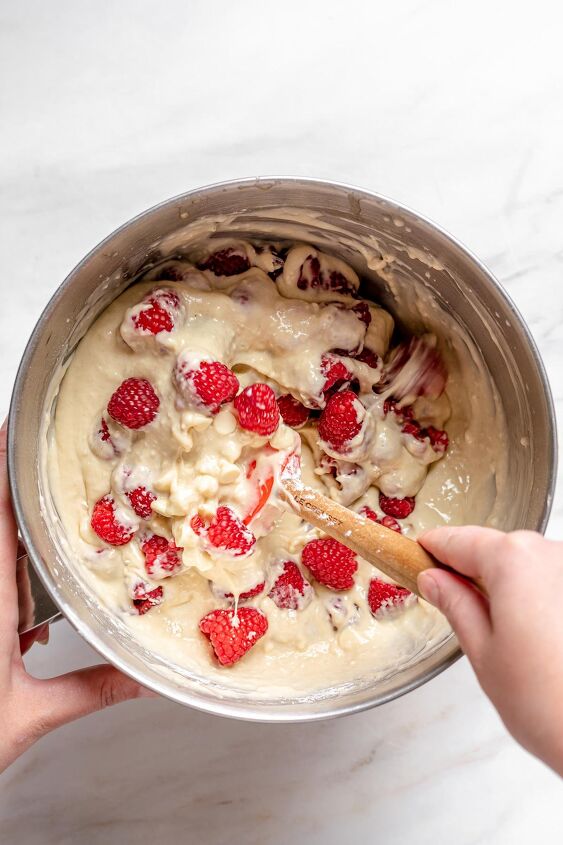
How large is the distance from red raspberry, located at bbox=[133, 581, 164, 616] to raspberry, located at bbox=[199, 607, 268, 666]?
10cm

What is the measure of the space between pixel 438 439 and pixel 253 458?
1.22 ft

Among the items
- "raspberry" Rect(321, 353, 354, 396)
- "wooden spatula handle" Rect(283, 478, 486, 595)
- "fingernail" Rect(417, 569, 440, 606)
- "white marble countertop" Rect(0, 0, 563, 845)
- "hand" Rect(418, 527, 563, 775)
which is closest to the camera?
"hand" Rect(418, 527, 563, 775)

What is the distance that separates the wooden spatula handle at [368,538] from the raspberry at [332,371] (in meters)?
0.19

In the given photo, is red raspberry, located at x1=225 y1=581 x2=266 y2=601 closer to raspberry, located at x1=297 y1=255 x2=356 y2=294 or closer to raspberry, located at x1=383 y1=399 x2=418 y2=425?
raspberry, located at x1=383 y1=399 x2=418 y2=425

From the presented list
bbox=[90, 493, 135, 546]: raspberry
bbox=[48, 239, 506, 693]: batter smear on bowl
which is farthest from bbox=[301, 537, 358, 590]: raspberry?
bbox=[90, 493, 135, 546]: raspberry

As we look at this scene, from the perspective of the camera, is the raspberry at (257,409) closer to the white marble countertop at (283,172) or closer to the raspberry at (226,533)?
the raspberry at (226,533)

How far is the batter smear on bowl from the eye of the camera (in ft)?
4.74

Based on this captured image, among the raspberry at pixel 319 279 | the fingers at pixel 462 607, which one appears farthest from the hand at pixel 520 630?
the raspberry at pixel 319 279

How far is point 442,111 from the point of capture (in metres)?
1.64

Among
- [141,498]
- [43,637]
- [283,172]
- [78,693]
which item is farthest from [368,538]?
[283,172]

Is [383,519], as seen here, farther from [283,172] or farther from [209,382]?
[283,172]

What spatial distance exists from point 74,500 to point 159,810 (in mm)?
695

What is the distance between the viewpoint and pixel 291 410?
1.57 m

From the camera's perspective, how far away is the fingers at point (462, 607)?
92cm
